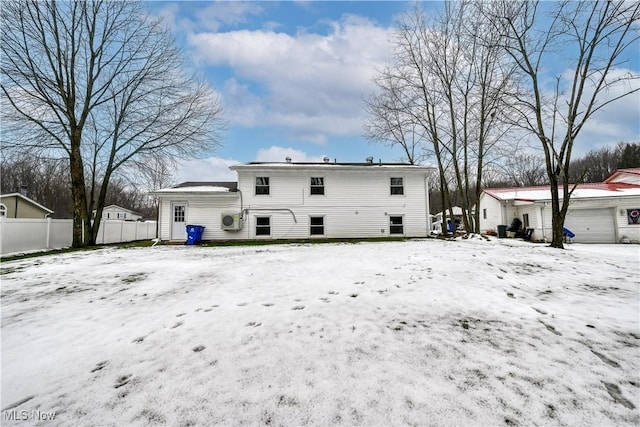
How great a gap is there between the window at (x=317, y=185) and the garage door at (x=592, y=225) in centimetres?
1514

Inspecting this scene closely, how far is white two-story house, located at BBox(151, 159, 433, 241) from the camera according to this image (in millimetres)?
15609

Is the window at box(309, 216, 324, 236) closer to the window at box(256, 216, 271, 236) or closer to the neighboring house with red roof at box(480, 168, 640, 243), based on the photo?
the window at box(256, 216, 271, 236)

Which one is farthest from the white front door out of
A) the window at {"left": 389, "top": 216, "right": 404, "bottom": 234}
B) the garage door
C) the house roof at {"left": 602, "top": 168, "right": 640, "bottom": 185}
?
the house roof at {"left": 602, "top": 168, "right": 640, "bottom": 185}

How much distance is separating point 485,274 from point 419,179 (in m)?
12.3

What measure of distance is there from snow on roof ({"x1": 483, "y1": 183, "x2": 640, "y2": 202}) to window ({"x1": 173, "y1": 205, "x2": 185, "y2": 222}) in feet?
71.8

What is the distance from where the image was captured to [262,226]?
1614cm

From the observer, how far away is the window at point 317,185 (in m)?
16.7

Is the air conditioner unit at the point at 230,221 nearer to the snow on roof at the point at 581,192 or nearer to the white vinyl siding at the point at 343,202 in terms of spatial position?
the white vinyl siding at the point at 343,202

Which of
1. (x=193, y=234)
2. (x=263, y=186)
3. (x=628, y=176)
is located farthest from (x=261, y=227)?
(x=628, y=176)

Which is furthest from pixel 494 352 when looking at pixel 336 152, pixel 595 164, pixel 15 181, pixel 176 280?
pixel 595 164

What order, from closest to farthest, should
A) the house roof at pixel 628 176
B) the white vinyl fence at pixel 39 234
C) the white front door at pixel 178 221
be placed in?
1. the white vinyl fence at pixel 39 234
2. the white front door at pixel 178 221
3. the house roof at pixel 628 176

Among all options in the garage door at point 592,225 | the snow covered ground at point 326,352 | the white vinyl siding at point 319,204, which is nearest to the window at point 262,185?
the white vinyl siding at point 319,204

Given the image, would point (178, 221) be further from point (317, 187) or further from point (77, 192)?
point (317, 187)

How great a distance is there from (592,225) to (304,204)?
1732cm
